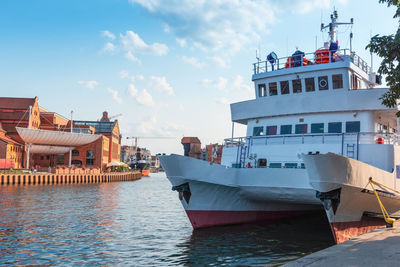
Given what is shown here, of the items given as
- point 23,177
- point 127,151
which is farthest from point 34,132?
point 127,151

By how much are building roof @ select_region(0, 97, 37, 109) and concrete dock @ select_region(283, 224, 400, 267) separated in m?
77.3

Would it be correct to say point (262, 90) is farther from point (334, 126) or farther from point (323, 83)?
point (334, 126)

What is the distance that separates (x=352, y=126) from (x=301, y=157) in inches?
199

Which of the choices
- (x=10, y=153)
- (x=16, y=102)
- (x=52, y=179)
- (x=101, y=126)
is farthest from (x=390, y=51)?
(x=101, y=126)

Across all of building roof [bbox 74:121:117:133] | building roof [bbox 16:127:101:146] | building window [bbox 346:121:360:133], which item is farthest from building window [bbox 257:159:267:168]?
building roof [bbox 74:121:117:133]

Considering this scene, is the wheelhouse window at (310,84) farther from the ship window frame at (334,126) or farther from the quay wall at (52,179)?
the quay wall at (52,179)

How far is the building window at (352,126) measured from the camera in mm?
14874

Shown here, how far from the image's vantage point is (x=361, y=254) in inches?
300

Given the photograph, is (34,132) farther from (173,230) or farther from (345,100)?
(345,100)

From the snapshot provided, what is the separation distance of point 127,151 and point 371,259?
186 metres

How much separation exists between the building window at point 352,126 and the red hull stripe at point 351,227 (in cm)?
368

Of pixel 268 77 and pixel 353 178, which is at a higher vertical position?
pixel 268 77

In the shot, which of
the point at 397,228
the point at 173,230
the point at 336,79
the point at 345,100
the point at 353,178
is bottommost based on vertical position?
→ the point at 173,230

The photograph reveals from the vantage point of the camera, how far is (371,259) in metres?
7.13
